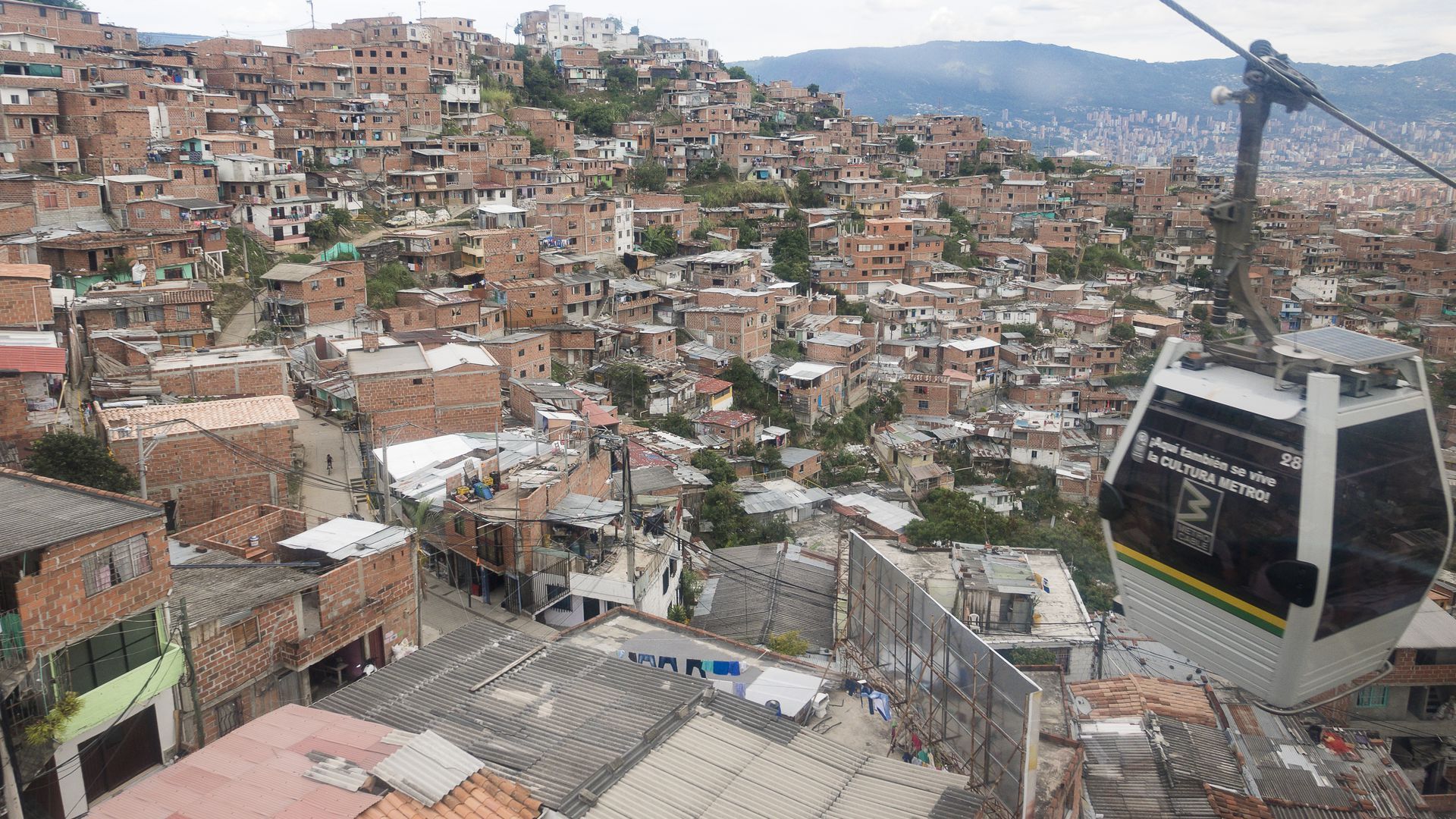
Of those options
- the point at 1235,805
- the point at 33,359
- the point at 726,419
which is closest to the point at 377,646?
the point at 33,359

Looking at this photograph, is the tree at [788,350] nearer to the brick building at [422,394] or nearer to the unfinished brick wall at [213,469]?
the brick building at [422,394]

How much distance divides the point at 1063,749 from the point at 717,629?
18.1 feet

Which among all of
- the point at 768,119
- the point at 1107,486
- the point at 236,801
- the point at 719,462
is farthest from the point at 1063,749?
the point at 768,119

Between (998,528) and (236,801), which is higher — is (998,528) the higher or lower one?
the lower one

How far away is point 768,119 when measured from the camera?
42469mm

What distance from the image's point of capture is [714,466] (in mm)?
16484

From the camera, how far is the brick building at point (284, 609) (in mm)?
6844

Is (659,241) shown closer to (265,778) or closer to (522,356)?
(522,356)

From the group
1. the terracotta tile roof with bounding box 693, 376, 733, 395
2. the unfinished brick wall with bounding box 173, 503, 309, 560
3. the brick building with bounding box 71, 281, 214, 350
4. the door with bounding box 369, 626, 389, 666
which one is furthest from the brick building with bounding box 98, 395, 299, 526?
the terracotta tile roof with bounding box 693, 376, 733, 395

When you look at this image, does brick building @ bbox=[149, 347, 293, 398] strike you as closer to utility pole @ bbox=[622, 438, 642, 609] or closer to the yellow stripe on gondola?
utility pole @ bbox=[622, 438, 642, 609]

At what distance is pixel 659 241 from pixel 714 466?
12429mm

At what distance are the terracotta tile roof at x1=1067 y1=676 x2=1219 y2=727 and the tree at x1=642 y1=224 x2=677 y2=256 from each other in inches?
806

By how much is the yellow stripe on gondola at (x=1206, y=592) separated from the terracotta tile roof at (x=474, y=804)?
3.16m

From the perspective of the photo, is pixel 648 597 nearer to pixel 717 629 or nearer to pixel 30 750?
pixel 717 629
